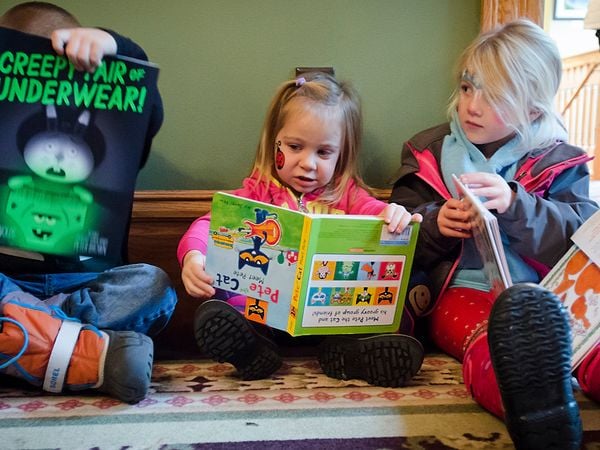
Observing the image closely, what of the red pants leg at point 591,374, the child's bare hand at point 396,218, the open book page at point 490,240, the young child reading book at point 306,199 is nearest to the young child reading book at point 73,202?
the young child reading book at point 306,199

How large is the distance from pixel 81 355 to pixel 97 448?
203mm

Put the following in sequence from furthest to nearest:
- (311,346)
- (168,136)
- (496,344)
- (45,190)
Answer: (168,136), (311,346), (45,190), (496,344)

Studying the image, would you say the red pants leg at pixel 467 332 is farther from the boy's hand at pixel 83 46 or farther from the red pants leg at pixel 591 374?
the boy's hand at pixel 83 46

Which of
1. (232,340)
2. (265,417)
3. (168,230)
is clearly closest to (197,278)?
(232,340)

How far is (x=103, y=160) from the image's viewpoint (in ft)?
3.42

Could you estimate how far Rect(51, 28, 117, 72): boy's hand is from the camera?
99 centimetres

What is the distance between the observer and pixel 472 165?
1.12 m

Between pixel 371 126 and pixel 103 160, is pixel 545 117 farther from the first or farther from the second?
pixel 103 160

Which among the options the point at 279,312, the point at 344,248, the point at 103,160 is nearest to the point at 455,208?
the point at 344,248

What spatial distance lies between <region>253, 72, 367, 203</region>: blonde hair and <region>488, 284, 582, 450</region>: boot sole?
526 mm

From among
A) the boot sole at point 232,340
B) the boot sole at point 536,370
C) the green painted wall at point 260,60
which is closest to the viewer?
the boot sole at point 536,370

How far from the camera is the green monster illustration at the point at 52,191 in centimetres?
102

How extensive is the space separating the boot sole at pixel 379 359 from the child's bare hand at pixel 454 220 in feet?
0.72

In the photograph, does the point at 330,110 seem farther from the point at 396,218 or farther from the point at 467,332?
the point at 467,332
